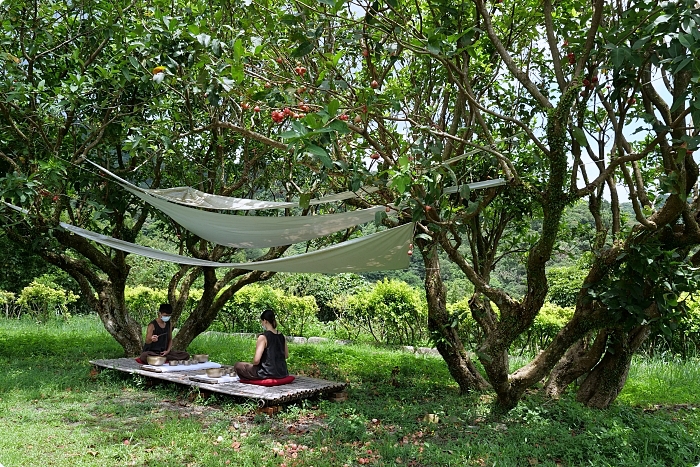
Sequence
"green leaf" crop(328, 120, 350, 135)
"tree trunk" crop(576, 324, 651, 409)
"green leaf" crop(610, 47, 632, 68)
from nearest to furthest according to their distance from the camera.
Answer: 1. "green leaf" crop(328, 120, 350, 135)
2. "green leaf" crop(610, 47, 632, 68)
3. "tree trunk" crop(576, 324, 651, 409)

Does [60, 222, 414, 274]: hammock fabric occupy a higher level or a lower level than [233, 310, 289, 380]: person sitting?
higher

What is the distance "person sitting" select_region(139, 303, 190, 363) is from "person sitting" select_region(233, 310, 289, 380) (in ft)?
3.26

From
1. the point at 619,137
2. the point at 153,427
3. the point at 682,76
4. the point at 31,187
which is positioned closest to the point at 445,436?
the point at 153,427

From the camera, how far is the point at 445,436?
10.3ft

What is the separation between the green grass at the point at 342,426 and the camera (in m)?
2.70

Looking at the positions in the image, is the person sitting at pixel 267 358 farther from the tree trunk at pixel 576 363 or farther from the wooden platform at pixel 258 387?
the tree trunk at pixel 576 363

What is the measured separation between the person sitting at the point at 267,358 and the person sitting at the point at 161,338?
39.2 inches

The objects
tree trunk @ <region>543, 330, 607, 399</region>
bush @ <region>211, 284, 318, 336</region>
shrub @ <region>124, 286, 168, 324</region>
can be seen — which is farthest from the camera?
shrub @ <region>124, 286, 168, 324</region>

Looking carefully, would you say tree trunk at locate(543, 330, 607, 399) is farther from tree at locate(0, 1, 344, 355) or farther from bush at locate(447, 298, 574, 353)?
tree at locate(0, 1, 344, 355)

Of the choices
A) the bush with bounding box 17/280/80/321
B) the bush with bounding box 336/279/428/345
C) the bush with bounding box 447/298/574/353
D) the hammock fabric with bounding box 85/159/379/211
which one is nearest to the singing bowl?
the hammock fabric with bounding box 85/159/379/211

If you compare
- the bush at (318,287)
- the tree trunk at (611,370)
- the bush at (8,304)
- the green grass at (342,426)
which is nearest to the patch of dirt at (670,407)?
the green grass at (342,426)

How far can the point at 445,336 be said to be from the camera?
4.11 m

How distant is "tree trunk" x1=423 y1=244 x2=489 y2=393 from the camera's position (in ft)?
13.6

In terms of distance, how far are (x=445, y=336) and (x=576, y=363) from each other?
934 millimetres
